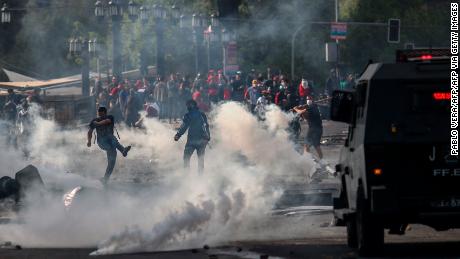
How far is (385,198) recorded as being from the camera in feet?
35.7

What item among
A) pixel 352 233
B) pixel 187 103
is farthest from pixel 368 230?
pixel 187 103

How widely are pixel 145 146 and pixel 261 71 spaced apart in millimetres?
25890

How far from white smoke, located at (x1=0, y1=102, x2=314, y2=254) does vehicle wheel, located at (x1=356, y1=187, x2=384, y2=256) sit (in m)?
2.54

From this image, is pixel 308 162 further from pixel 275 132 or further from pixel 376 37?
pixel 376 37

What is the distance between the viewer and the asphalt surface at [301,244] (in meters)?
12.0

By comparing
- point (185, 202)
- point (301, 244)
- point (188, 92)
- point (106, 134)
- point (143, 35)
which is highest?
point (143, 35)

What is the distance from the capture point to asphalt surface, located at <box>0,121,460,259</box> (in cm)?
1205

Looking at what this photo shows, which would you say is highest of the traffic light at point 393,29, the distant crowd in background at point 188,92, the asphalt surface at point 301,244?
the traffic light at point 393,29

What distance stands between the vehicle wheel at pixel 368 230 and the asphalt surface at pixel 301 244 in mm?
154

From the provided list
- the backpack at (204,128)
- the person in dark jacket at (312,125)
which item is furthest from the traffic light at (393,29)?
the backpack at (204,128)

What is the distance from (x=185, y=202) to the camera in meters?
13.8

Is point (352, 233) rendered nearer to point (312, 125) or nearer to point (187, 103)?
point (187, 103)

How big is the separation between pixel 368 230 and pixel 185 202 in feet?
10.5

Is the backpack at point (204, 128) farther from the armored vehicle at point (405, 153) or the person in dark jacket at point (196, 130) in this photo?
the armored vehicle at point (405, 153)
